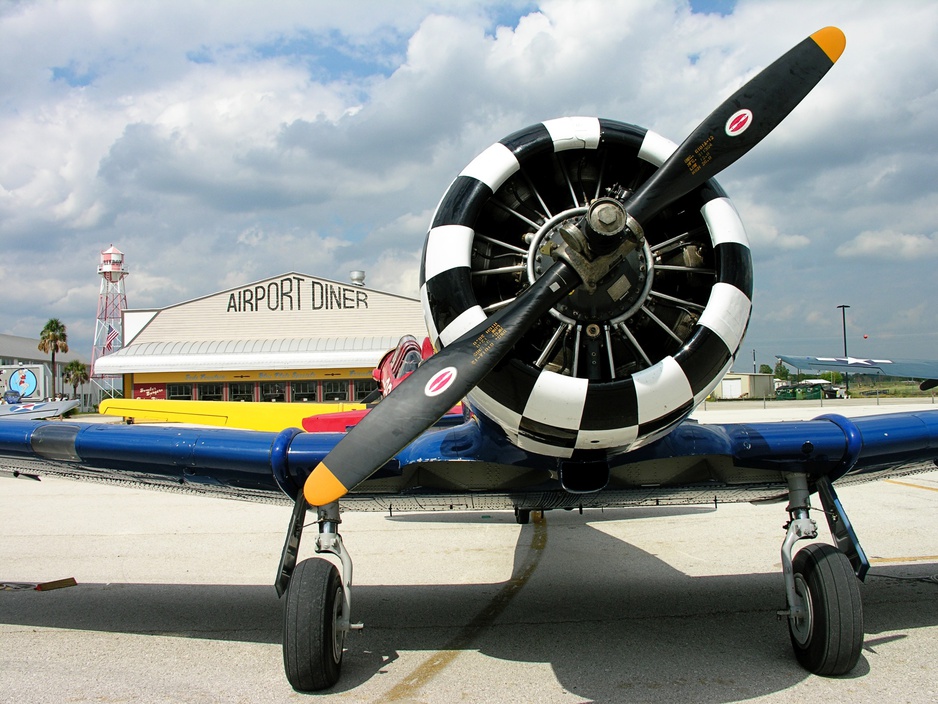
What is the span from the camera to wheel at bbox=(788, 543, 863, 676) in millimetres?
3971

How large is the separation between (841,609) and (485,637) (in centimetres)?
212

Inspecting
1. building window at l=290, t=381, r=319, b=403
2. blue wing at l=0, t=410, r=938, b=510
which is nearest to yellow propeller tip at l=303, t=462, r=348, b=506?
blue wing at l=0, t=410, r=938, b=510

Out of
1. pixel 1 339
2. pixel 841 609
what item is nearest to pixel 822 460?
pixel 841 609

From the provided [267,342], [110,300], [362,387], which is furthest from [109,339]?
[362,387]

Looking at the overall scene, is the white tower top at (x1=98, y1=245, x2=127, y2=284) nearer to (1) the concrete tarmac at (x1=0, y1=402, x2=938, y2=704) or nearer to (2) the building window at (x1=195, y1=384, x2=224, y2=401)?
(2) the building window at (x1=195, y1=384, x2=224, y2=401)

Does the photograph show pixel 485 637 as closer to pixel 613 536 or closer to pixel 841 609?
pixel 841 609

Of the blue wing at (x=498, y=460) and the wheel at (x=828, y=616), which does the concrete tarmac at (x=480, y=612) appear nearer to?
the wheel at (x=828, y=616)

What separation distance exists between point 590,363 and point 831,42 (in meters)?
1.96

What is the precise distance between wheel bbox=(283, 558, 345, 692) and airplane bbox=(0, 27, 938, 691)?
0.4 inches

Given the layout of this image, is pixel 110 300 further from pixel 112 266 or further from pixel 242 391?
pixel 242 391

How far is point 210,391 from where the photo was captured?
49.6 meters

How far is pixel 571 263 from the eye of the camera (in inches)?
137

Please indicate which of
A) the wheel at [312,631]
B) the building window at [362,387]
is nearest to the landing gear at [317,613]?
the wheel at [312,631]

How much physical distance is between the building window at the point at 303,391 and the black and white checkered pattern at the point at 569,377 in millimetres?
45779
